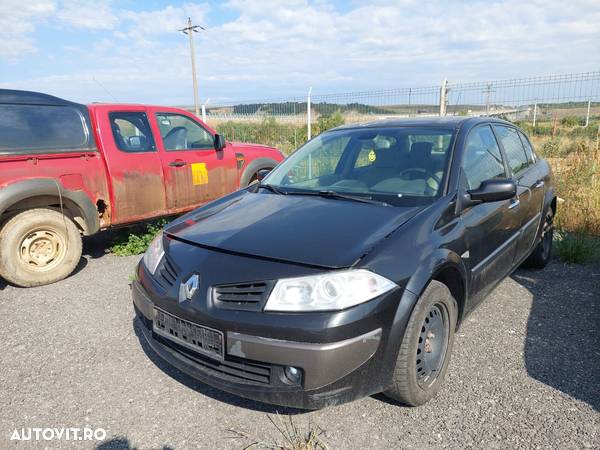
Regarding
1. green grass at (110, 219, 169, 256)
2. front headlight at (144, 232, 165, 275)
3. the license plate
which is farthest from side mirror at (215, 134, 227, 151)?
the license plate

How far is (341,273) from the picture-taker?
219cm

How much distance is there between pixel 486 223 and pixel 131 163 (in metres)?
3.98

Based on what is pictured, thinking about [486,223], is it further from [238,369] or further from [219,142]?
[219,142]

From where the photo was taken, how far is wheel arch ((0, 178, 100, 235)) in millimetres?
4297

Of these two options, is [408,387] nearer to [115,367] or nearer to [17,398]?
[115,367]

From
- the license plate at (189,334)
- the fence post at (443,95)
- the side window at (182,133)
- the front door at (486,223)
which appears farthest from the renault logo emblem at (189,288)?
the fence post at (443,95)

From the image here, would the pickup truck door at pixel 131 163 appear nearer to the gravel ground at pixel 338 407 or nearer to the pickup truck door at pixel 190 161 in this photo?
the pickup truck door at pixel 190 161

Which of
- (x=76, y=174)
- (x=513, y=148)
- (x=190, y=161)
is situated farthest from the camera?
(x=190, y=161)

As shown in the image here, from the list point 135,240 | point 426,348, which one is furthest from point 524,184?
point 135,240

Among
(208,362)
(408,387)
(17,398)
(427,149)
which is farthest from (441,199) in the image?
(17,398)

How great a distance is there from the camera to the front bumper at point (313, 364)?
83.2 inches

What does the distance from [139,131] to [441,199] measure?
4.08 m

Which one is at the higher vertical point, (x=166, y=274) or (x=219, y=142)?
(x=219, y=142)

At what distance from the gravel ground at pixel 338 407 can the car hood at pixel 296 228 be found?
96cm
